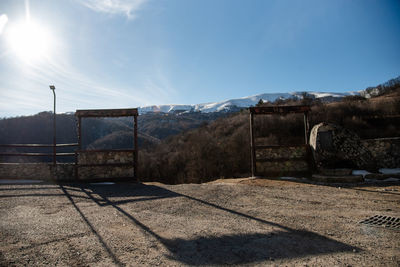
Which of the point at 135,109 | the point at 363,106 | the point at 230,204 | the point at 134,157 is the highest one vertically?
the point at 363,106

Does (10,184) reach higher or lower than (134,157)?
lower

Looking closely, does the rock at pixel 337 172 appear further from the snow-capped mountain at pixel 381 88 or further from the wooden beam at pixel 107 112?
the snow-capped mountain at pixel 381 88

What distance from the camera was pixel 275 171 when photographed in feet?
30.5

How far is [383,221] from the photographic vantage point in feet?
12.2

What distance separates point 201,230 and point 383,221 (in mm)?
2977

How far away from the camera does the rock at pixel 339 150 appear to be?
8.27m

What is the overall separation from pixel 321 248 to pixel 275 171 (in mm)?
6702

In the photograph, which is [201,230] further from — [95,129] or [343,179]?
[95,129]

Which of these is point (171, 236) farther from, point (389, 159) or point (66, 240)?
point (389, 159)

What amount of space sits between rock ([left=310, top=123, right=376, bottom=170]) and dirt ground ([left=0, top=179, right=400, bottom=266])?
2.23 metres

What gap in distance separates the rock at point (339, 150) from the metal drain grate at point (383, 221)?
480cm

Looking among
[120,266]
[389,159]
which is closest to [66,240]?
[120,266]

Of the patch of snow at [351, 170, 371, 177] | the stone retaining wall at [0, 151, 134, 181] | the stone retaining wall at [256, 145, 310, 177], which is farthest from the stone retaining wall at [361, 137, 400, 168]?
the stone retaining wall at [0, 151, 134, 181]

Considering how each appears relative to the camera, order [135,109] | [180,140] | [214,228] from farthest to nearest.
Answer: [180,140] → [135,109] → [214,228]
